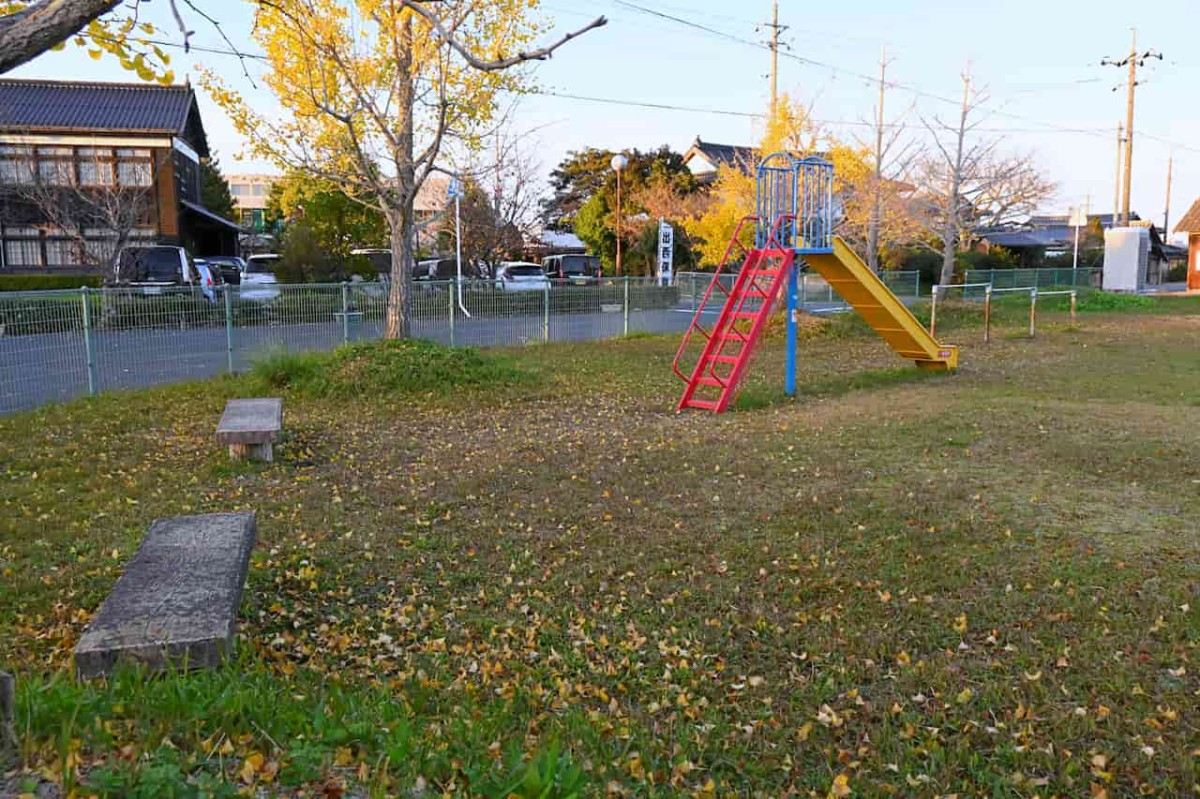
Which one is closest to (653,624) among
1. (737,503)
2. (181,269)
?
(737,503)

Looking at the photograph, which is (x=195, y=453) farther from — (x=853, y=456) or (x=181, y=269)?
(x=181, y=269)

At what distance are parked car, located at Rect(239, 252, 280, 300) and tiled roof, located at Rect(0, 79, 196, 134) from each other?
14.4 feet

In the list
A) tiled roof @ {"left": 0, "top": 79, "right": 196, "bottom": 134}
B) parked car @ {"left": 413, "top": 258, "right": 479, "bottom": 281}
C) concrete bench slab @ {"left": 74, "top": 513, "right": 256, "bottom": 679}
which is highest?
tiled roof @ {"left": 0, "top": 79, "right": 196, "bottom": 134}

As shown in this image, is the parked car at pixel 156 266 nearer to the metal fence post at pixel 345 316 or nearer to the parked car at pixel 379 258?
the metal fence post at pixel 345 316

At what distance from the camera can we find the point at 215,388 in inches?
442

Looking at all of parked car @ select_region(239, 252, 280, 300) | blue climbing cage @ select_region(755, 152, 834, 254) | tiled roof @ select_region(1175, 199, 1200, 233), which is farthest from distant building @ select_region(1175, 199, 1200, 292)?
parked car @ select_region(239, 252, 280, 300)

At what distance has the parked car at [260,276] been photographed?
526 inches

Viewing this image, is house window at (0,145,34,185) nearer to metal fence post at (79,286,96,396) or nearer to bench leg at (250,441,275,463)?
metal fence post at (79,286,96,396)

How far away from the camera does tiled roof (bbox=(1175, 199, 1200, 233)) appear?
115 feet

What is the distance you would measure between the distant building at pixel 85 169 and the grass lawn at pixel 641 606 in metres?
17.5

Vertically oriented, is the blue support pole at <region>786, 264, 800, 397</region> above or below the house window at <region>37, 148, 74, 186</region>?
below

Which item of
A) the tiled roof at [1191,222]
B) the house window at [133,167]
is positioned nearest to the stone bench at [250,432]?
the house window at [133,167]

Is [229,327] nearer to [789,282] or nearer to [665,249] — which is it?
[789,282]

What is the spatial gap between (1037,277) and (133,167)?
93.3ft
